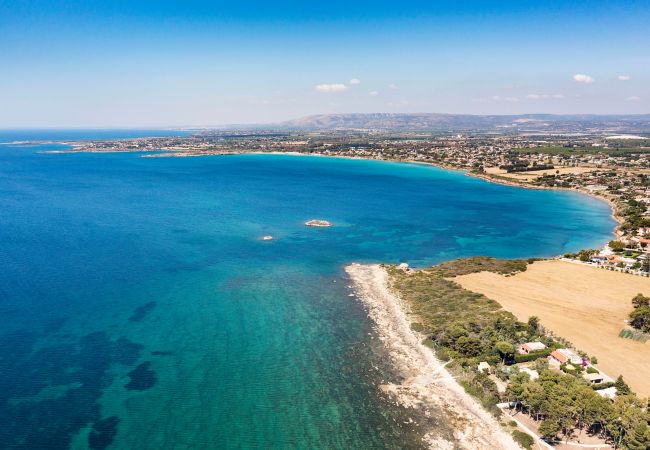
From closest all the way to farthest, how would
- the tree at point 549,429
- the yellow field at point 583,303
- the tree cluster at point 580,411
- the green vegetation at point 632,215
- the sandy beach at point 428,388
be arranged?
the tree cluster at point 580,411 < the tree at point 549,429 < the sandy beach at point 428,388 < the yellow field at point 583,303 < the green vegetation at point 632,215

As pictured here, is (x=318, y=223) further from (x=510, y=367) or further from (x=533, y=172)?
(x=533, y=172)

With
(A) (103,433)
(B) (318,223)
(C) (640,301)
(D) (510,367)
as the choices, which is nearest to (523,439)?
(D) (510,367)

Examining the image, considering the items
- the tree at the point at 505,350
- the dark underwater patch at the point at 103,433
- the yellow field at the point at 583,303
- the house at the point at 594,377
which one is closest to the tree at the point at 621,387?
the house at the point at 594,377

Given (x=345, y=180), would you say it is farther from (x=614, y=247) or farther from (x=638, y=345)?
(x=638, y=345)

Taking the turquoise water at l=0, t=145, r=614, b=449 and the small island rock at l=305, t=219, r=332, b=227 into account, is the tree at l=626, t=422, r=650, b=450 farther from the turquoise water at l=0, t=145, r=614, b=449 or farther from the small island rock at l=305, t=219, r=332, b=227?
the small island rock at l=305, t=219, r=332, b=227

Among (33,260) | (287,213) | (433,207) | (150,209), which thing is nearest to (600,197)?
(433,207)

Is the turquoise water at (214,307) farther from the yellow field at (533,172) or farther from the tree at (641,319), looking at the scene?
the yellow field at (533,172)
